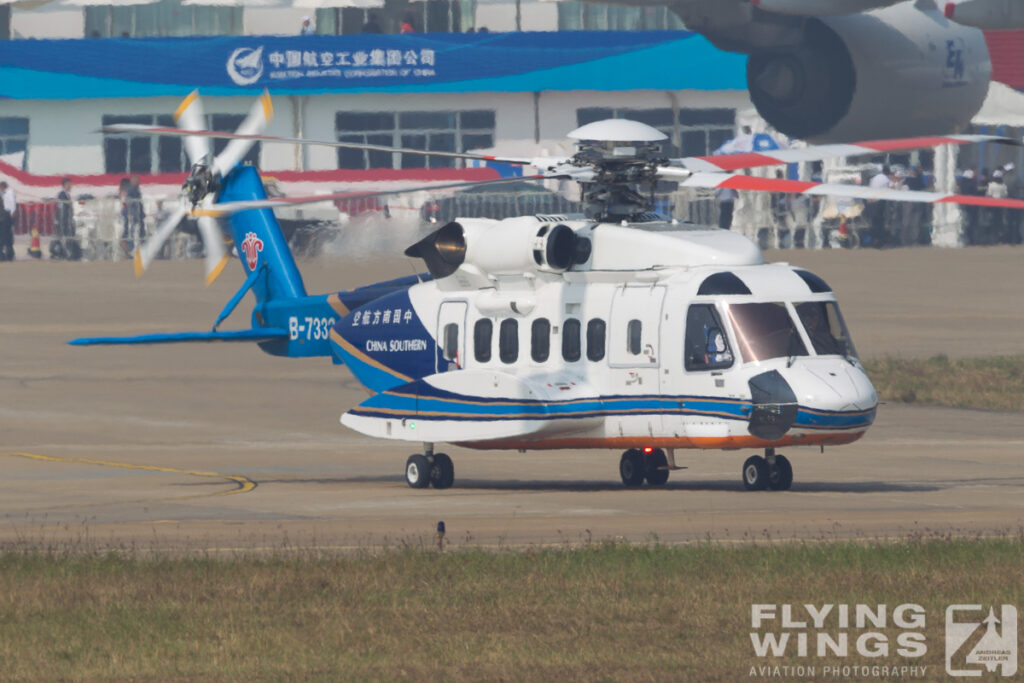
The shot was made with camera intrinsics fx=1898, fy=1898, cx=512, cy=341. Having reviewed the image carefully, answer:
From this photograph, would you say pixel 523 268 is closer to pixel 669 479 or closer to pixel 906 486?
pixel 669 479

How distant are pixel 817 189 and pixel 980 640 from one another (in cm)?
873

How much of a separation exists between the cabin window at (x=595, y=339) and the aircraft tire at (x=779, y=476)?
2.48 metres

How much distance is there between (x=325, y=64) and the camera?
74.4m

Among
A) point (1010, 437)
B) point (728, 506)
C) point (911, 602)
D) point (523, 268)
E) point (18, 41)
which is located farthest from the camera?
point (18, 41)

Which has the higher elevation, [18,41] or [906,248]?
[18,41]

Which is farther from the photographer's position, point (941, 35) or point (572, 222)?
point (941, 35)

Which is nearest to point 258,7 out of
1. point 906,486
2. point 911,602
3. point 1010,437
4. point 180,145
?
point 180,145

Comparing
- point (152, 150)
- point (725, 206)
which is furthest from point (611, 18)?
point (152, 150)

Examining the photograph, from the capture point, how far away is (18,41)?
244 ft

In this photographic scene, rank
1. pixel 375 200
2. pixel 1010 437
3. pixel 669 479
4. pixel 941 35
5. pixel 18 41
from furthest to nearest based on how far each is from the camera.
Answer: pixel 18 41 → pixel 941 35 → pixel 375 200 → pixel 1010 437 → pixel 669 479

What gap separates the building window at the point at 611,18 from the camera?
7800 cm

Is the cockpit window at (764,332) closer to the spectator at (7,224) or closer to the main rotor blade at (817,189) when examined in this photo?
the main rotor blade at (817,189)

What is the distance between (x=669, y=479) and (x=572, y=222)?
Answer: 12.7 feet

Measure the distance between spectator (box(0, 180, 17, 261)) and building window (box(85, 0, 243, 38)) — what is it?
12141mm
